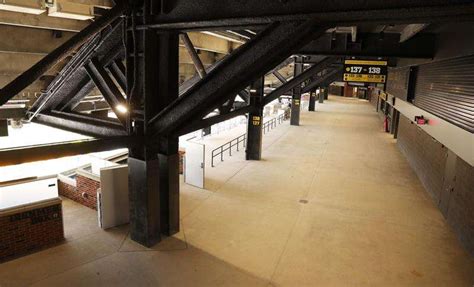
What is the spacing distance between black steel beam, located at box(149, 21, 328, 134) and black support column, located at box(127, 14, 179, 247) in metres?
0.49

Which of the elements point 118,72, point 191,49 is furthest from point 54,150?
point 191,49

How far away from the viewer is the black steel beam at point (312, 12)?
12.2 feet

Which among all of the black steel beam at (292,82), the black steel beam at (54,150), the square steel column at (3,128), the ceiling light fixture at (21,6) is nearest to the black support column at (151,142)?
the black steel beam at (54,150)

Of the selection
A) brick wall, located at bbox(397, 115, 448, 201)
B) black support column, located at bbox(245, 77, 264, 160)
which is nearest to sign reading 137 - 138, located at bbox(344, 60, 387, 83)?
brick wall, located at bbox(397, 115, 448, 201)

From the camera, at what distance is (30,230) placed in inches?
283

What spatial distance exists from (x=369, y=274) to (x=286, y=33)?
489cm

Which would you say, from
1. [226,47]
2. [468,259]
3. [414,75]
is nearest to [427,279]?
[468,259]

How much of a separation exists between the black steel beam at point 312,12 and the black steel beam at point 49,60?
1080 millimetres

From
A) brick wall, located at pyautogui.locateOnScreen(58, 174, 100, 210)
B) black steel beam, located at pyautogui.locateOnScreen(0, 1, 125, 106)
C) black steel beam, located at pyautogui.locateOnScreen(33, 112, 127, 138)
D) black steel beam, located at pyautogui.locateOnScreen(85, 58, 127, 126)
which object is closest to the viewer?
black steel beam, located at pyautogui.locateOnScreen(0, 1, 125, 106)

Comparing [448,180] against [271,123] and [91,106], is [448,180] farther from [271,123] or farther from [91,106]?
[271,123]

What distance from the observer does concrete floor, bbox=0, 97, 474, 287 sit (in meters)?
6.45

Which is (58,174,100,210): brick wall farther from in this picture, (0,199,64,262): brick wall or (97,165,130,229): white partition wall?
(0,199,64,262): brick wall

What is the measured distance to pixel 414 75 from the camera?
44.5ft

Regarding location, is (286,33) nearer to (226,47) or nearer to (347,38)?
(347,38)
